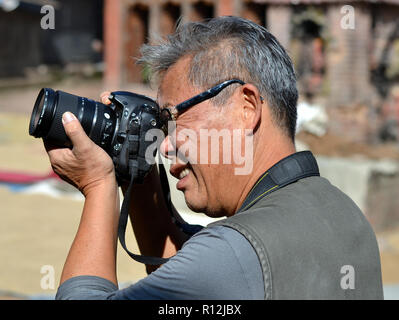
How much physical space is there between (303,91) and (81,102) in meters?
8.11

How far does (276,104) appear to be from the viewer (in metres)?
1.80

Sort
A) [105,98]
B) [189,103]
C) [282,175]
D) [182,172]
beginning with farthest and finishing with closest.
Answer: [105,98] < [182,172] < [189,103] < [282,175]

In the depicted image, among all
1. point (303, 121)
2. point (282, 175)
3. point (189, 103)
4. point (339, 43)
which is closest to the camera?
point (282, 175)

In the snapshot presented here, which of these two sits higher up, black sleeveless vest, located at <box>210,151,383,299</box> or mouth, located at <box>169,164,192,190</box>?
mouth, located at <box>169,164,192,190</box>

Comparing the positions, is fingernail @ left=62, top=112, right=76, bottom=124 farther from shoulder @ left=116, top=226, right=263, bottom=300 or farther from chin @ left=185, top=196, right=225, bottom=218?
shoulder @ left=116, top=226, right=263, bottom=300

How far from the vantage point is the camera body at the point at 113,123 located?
1.91 m

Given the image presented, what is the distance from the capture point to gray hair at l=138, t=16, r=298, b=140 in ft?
5.76

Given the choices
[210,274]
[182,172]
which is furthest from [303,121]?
[210,274]

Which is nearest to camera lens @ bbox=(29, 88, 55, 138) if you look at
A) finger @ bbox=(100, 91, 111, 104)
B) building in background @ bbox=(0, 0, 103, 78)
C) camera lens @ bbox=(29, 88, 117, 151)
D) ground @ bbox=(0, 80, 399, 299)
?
camera lens @ bbox=(29, 88, 117, 151)

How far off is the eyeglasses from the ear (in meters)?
0.04

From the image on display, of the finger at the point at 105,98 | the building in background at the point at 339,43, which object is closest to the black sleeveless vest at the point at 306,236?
the finger at the point at 105,98

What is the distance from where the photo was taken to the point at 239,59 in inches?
69.0

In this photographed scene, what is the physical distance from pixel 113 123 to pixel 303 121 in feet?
17.9

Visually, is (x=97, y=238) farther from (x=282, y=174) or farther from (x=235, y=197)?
(x=282, y=174)
